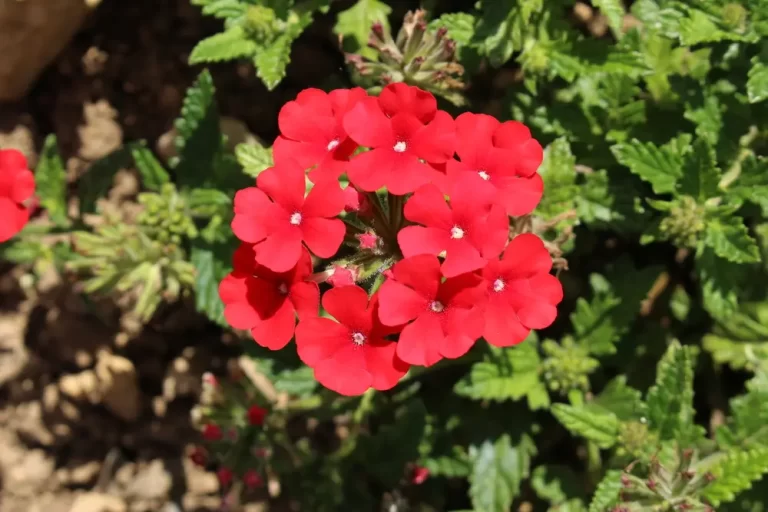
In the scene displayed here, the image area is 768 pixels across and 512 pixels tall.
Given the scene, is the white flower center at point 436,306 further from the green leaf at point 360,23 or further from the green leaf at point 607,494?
the green leaf at point 360,23

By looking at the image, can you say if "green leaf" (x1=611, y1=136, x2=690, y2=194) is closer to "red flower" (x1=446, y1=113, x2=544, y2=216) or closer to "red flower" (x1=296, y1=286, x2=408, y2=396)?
"red flower" (x1=446, y1=113, x2=544, y2=216)

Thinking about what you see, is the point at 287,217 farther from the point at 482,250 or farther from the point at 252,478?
the point at 252,478

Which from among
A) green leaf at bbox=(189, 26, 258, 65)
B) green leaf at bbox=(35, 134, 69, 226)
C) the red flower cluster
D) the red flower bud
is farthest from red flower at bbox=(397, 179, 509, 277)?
green leaf at bbox=(35, 134, 69, 226)

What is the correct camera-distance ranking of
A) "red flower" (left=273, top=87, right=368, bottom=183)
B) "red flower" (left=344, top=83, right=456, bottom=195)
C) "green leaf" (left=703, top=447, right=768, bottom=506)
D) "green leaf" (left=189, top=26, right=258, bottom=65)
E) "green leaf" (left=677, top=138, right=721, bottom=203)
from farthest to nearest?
"green leaf" (left=189, top=26, right=258, bottom=65) → "green leaf" (left=677, top=138, right=721, bottom=203) → "green leaf" (left=703, top=447, right=768, bottom=506) → "red flower" (left=273, top=87, right=368, bottom=183) → "red flower" (left=344, top=83, right=456, bottom=195)

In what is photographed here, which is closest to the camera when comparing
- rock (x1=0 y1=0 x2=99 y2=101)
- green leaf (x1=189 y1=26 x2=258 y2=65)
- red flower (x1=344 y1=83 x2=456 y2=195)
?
red flower (x1=344 y1=83 x2=456 y2=195)

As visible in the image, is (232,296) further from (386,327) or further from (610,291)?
(610,291)

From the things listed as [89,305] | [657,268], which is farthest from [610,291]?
[89,305]

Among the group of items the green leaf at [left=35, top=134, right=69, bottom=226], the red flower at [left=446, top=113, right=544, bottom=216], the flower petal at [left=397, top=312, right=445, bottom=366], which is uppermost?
the red flower at [left=446, top=113, right=544, bottom=216]

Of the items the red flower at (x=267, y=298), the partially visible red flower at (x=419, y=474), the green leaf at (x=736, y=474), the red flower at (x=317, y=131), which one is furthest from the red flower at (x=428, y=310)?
the partially visible red flower at (x=419, y=474)

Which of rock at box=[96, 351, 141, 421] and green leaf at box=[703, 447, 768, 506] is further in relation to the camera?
rock at box=[96, 351, 141, 421]
